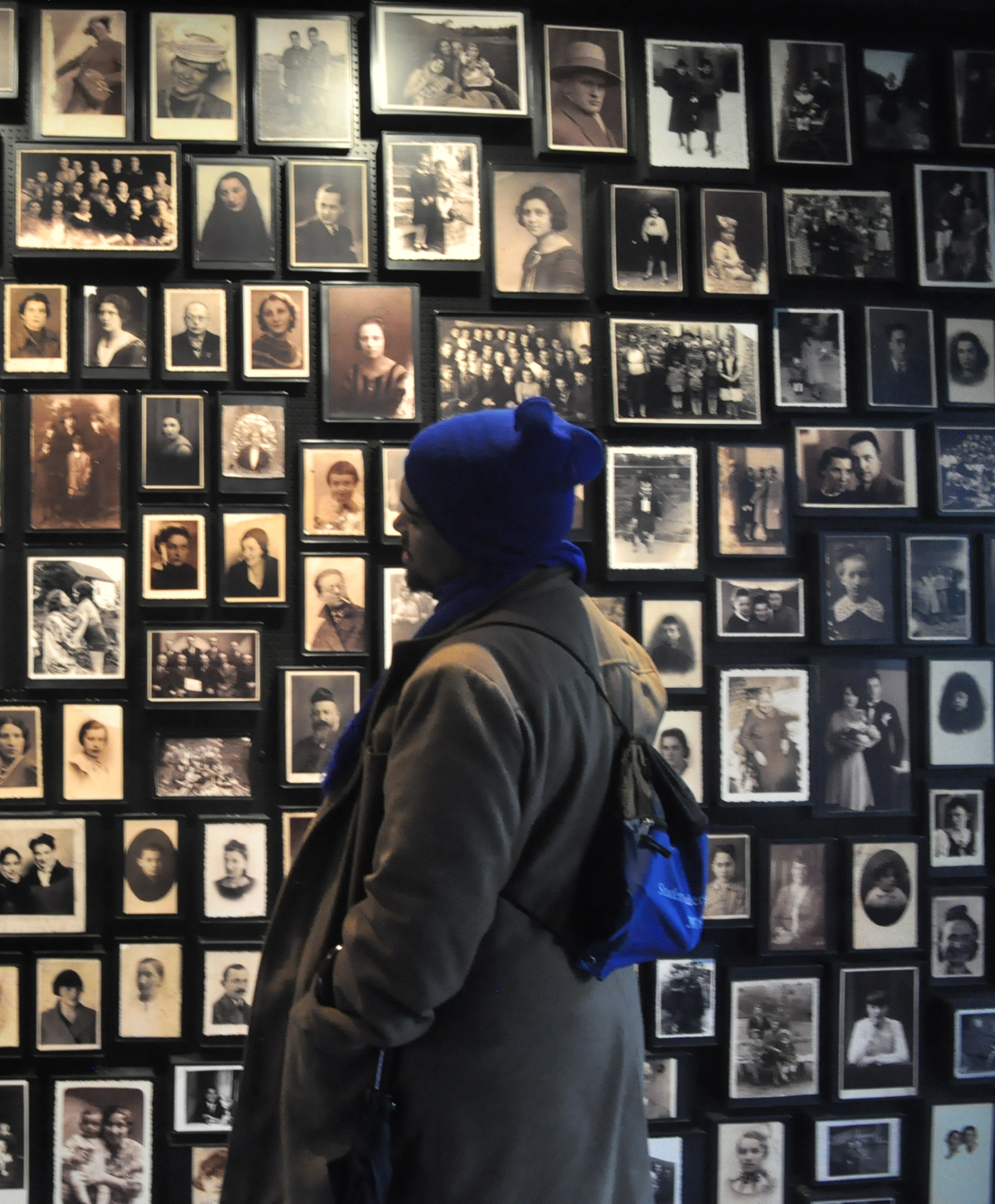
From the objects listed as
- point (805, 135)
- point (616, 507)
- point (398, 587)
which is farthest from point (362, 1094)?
point (805, 135)

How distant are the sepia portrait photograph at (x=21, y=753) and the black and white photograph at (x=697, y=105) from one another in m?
2.39

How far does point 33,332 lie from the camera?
Answer: 284cm

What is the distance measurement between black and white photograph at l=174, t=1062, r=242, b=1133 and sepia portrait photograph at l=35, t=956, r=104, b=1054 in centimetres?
26

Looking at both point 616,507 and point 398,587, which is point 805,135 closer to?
point 616,507

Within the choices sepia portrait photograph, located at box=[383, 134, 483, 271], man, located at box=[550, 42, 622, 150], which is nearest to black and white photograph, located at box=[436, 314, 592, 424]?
sepia portrait photograph, located at box=[383, 134, 483, 271]

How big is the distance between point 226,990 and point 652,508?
1.80m

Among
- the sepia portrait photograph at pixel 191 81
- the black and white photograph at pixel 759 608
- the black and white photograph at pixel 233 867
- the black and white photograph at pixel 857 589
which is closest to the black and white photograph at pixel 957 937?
the black and white photograph at pixel 857 589

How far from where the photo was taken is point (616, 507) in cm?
295

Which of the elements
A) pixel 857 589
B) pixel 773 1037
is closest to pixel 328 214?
pixel 857 589

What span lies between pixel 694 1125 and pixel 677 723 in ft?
3.87

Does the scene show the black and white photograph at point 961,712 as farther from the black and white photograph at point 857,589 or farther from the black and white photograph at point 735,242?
the black and white photograph at point 735,242

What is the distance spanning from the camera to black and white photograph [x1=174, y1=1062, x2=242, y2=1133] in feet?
9.14

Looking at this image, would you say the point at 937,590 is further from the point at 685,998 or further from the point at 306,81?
the point at 306,81

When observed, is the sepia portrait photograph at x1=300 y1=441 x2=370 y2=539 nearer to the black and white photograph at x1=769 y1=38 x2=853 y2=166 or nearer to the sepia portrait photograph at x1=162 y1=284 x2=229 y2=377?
the sepia portrait photograph at x1=162 y1=284 x2=229 y2=377
